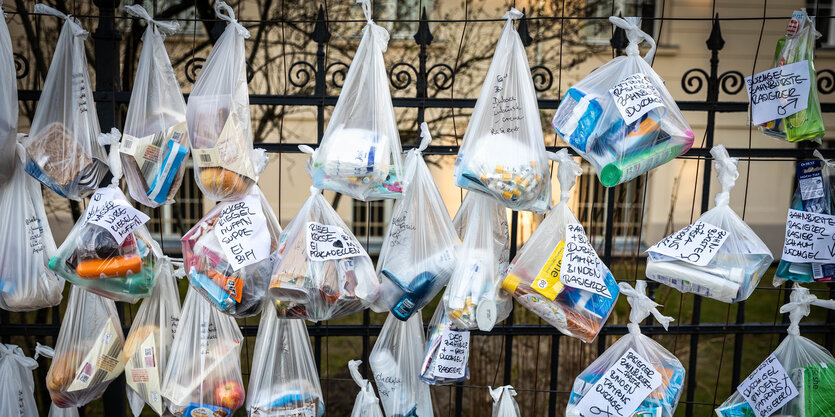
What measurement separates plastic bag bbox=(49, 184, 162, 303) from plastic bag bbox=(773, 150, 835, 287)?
6.58 ft

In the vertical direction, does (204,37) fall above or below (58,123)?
above

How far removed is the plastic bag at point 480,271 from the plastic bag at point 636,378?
35 cm

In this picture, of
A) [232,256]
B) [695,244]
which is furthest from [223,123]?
[695,244]

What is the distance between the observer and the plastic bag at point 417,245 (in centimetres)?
203

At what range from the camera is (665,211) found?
7.00 meters

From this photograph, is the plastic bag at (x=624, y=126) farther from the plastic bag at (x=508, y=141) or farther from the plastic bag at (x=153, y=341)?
the plastic bag at (x=153, y=341)

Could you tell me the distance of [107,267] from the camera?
79.4 inches

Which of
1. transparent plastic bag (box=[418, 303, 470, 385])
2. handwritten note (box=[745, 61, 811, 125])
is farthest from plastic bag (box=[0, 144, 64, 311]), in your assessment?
handwritten note (box=[745, 61, 811, 125])

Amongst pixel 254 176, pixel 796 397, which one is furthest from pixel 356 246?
pixel 796 397

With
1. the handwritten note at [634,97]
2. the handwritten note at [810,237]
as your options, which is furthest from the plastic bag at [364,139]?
the handwritten note at [810,237]

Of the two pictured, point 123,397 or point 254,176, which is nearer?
point 254,176

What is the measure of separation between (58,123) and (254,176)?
2.14ft

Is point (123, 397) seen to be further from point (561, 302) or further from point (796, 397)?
point (796, 397)

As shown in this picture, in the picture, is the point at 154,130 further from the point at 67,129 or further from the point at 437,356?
the point at 437,356
